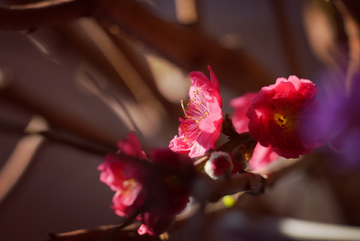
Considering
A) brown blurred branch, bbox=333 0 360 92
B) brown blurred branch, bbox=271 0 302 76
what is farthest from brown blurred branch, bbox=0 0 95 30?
brown blurred branch, bbox=271 0 302 76

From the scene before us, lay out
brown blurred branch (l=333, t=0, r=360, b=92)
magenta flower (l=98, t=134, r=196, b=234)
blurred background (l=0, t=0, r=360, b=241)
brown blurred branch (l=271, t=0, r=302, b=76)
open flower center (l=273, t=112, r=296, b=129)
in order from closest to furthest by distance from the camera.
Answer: magenta flower (l=98, t=134, r=196, b=234)
open flower center (l=273, t=112, r=296, b=129)
brown blurred branch (l=333, t=0, r=360, b=92)
blurred background (l=0, t=0, r=360, b=241)
brown blurred branch (l=271, t=0, r=302, b=76)

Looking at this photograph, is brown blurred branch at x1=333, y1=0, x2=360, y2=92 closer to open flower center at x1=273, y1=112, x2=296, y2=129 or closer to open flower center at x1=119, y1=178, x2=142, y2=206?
open flower center at x1=273, y1=112, x2=296, y2=129

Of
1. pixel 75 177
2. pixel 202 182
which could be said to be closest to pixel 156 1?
pixel 75 177

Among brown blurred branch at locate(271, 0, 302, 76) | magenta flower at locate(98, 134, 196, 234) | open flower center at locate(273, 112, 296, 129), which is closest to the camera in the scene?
magenta flower at locate(98, 134, 196, 234)

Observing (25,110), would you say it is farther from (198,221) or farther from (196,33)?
(198,221)

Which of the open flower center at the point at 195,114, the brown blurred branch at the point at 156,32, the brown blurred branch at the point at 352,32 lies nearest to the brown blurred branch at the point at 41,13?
the brown blurred branch at the point at 156,32

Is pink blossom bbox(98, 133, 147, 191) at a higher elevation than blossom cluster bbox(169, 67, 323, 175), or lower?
higher

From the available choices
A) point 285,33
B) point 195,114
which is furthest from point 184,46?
point 285,33

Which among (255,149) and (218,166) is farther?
(255,149)

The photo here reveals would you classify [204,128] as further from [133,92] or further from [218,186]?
[133,92]
